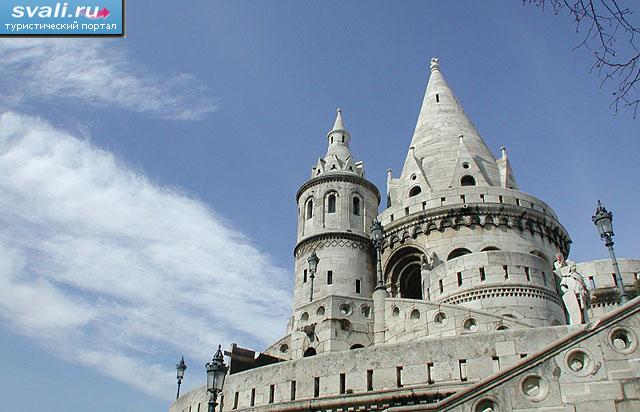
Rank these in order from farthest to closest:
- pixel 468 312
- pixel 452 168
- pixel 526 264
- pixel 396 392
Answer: pixel 452 168
pixel 526 264
pixel 468 312
pixel 396 392

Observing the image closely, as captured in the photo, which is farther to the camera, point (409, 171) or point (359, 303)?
point (409, 171)

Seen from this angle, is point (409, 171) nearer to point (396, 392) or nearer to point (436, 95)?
point (436, 95)

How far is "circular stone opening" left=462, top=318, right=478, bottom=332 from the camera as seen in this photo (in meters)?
19.1

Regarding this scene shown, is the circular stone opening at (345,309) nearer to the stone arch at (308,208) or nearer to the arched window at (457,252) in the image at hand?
the arched window at (457,252)

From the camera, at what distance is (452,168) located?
99.2ft

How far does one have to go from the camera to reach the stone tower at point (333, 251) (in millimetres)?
22641

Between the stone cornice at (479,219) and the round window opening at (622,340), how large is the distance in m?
17.9

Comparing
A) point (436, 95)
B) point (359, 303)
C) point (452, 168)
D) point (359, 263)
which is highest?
point (436, 95)

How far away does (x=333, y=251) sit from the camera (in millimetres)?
27453

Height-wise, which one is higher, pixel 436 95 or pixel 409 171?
pixel 436 95

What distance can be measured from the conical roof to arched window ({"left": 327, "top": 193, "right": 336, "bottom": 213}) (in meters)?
4.39

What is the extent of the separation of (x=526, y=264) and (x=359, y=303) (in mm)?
6326

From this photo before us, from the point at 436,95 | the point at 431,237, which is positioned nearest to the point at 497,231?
the point at 431,237

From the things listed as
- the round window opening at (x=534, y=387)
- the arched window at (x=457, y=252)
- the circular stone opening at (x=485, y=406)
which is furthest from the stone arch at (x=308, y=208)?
the round window opening at (x=534, y=387)
